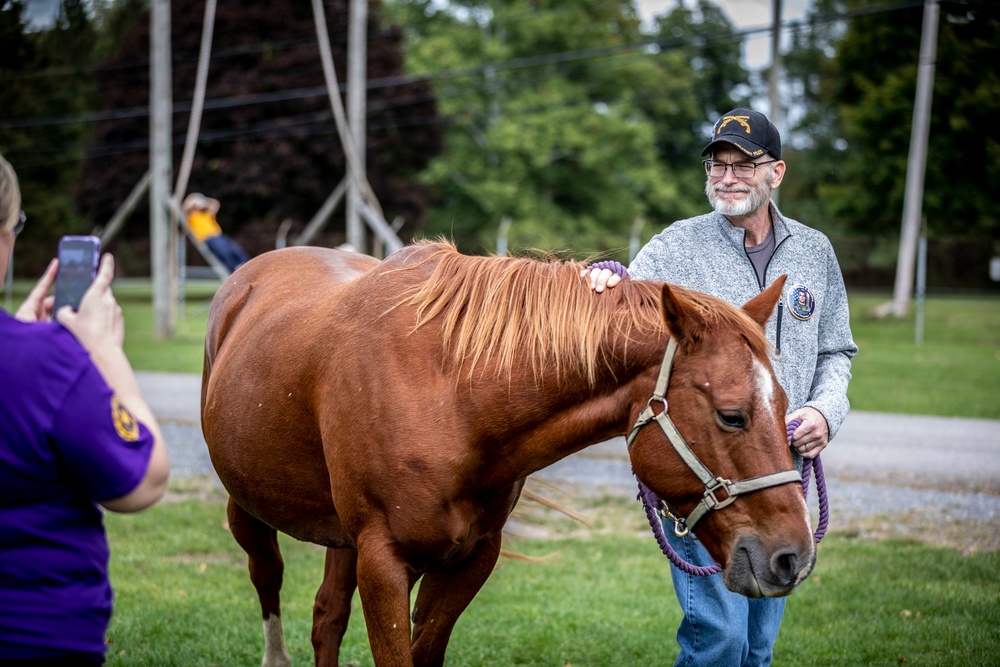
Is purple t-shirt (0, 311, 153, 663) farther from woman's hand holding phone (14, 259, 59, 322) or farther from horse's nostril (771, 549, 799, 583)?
horse's nostril (771, 549, 799, 583)

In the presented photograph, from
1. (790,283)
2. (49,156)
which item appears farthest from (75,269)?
(49,156)

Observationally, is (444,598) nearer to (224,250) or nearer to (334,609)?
(334,609)

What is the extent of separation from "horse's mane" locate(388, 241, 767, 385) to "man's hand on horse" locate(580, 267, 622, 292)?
2cm

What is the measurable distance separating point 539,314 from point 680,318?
47 centimetres

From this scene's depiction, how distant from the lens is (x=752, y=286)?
3.28 meters

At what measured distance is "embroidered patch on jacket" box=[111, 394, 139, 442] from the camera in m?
1.74

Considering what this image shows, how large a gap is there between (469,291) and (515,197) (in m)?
32.6

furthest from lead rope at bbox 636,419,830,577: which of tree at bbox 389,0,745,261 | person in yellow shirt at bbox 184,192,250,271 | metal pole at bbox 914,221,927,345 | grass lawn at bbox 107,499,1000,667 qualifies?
tree at bbox 389,0,745,261

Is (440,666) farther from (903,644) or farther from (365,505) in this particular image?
(903,644)

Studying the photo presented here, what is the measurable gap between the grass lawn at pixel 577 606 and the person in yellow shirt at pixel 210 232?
887 cm

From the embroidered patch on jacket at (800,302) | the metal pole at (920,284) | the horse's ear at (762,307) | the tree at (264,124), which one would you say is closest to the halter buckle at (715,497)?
the horse's ear at (762,307)

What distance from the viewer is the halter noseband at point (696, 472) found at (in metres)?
2.54

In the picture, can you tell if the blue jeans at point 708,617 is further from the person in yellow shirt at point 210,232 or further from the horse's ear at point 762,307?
the person in yellow shirt at point 210,232

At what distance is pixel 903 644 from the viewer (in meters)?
4.68
